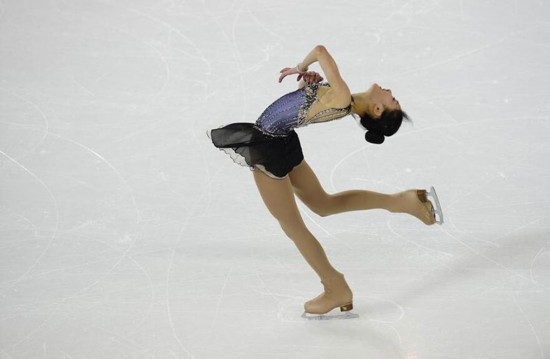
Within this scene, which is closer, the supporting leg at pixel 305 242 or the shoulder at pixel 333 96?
the shoulder at pixel 333 96

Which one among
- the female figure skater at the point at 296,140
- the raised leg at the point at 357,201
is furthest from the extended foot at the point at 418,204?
the female figure skater at the point at 296,140

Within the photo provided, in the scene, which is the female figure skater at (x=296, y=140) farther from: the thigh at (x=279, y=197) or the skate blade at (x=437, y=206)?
the skate blade at (x=437, y=206)

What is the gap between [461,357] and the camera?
4.48m

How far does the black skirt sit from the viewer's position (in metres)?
4.80

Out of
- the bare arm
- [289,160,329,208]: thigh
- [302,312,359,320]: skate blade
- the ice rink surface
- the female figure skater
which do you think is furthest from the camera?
[289,160,329,208]: thigh

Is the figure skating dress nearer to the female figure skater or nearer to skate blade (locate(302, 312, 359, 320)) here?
the female figure skater

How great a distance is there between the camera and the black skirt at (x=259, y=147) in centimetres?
480

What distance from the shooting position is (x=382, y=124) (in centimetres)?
475

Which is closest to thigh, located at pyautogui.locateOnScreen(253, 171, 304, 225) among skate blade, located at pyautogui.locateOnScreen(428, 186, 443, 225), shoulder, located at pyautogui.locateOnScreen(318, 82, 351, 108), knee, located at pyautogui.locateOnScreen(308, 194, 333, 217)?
knee, located at pyautogui.locateOnScreen(308, 194, 333, 217)

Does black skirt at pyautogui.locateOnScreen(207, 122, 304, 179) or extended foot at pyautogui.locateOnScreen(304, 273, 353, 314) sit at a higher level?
black skirt at pyautogui.locateOnScreen(207, 122, 304, 179)

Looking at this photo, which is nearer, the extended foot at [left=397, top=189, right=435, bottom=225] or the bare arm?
the bare arm

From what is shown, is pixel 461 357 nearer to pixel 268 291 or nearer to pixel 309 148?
pixel 268 291

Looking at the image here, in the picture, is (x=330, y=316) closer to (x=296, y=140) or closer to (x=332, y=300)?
(x=332, y=300)

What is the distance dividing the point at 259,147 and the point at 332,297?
786 millimetres
